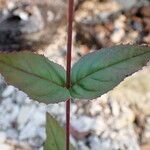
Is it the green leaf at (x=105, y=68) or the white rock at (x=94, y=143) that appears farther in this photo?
the white rock at (x=94, y=143)

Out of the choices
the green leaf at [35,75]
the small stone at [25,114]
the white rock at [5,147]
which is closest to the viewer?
the green leaf at [35,75]

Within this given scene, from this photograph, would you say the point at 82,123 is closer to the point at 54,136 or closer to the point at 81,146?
the point at 81,146

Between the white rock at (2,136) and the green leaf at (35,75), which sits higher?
the white rock at (2,136)

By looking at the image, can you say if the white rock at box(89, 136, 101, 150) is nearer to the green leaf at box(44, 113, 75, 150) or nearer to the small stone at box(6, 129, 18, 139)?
the small stone at box(6, 129, 18, 139)

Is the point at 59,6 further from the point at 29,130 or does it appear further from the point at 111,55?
the point at 111,55

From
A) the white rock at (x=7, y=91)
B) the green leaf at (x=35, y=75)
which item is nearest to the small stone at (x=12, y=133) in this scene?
the white rock at (x=7, y=91)

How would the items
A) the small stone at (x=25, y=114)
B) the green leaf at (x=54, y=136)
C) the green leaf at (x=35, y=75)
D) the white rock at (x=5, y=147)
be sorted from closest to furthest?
the green leaf at (x=35, y=75) < the green leaf at (x=54, y=136) < the white rock at (x=5, y=147) < the small stone at (x=25, y=114)

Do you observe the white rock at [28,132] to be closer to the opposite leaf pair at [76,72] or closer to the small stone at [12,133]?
the small stone at [12,133]

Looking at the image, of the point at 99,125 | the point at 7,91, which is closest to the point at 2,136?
the point at 7,91

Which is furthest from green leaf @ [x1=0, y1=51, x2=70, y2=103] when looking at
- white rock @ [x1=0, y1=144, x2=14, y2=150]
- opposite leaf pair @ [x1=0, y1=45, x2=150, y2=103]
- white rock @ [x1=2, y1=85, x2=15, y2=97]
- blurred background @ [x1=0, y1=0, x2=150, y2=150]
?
white rock @ [x1=2, y1=85, x2=15, y2=97]
